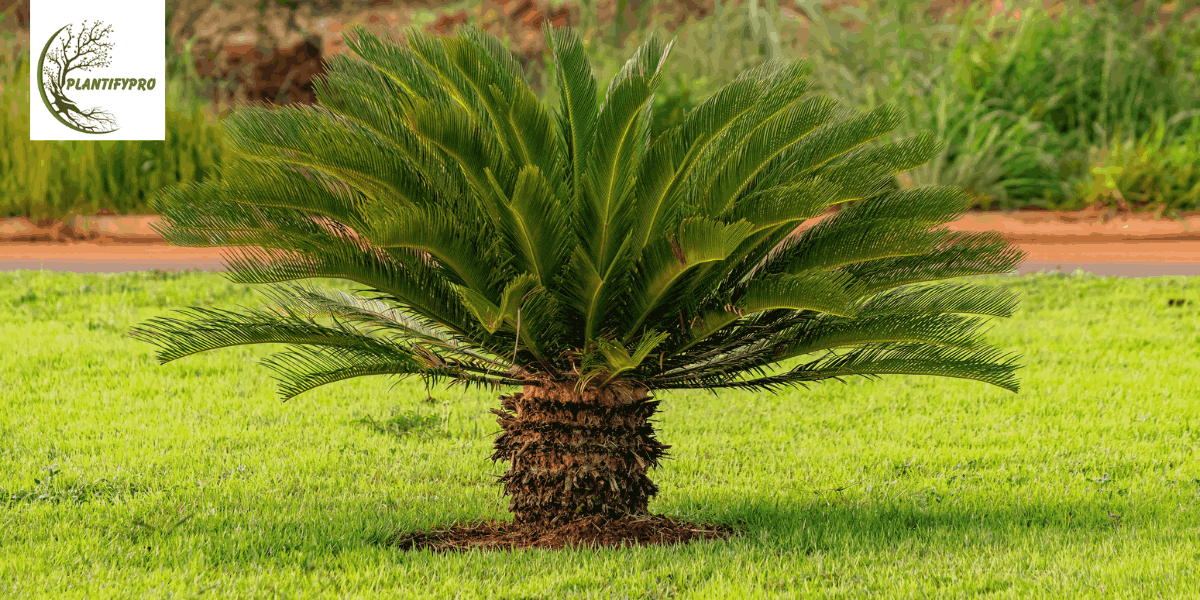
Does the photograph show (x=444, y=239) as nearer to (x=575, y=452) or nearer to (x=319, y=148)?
(x=319, y=148)

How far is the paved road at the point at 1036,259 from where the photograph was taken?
11492mm

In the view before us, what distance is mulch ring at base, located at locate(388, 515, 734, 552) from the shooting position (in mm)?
4840

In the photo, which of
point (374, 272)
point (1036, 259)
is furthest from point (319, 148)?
point (1036, 259)

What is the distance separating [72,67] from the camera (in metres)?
12.5

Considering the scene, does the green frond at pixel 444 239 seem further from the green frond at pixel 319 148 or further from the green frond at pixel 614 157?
the green frond at pixel 614 157

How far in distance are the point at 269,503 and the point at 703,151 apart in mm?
2655

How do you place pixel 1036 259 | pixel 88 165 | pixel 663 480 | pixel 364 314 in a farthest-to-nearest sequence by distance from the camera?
pixel 88 165, pixel 1036 259, pixel 663 480, pixel 364 314

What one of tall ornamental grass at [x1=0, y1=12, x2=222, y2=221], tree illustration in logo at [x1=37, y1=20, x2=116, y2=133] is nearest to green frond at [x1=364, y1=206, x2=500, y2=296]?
tall ornamental grass at [x1=0, y1=12, x2=222, y2=221]

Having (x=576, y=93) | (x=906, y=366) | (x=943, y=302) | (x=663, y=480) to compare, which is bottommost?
(x=663, y=480)

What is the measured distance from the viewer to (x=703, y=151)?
15.4 feet

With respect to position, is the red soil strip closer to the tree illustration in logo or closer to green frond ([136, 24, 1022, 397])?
the tree illustration in logo

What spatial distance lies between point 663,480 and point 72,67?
9.51m

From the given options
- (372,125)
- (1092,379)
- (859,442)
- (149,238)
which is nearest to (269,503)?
(372,125)

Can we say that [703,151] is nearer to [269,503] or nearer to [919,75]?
[269,503]
